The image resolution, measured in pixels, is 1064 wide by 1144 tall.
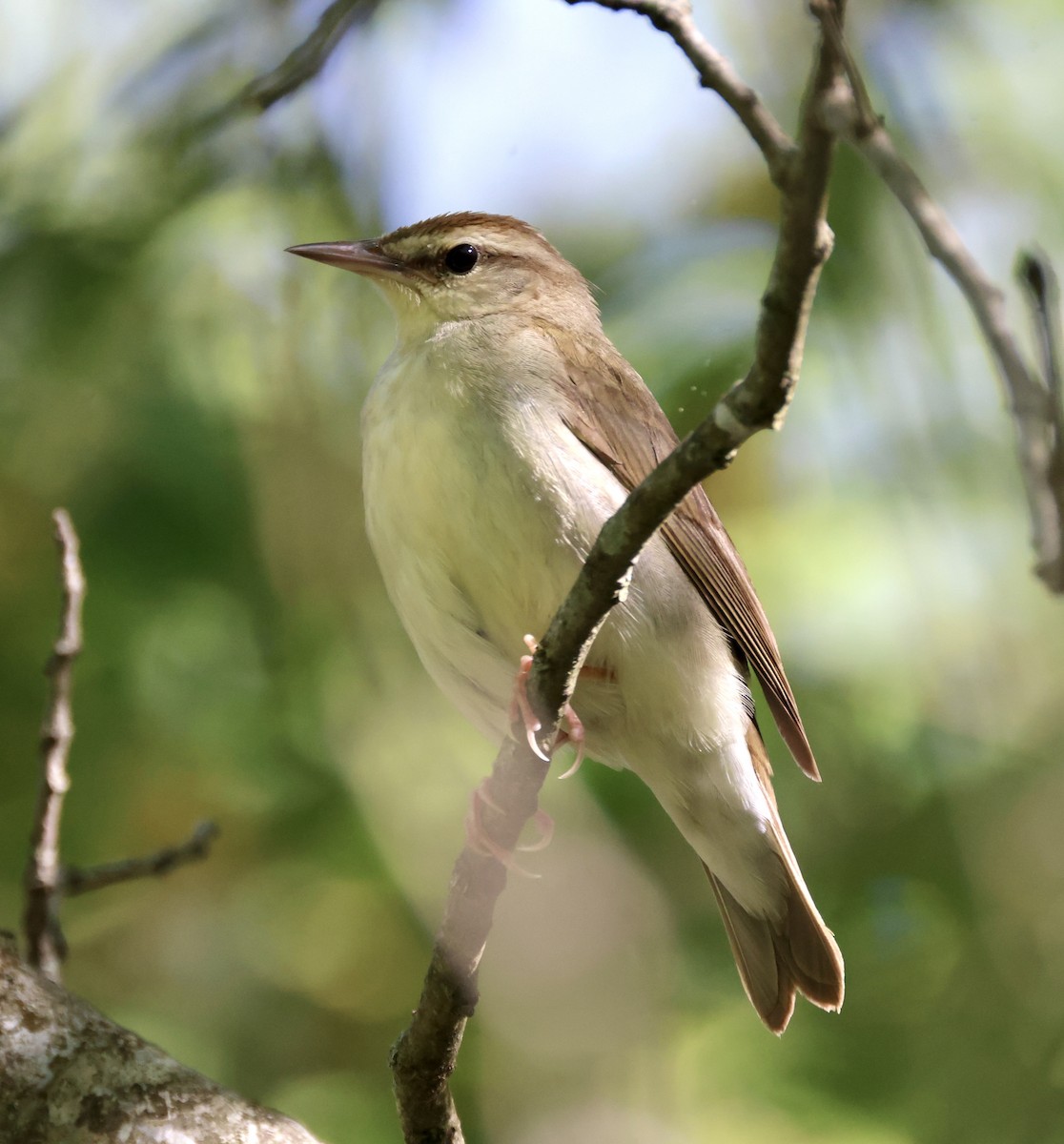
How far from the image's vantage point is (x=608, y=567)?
2.51 metres

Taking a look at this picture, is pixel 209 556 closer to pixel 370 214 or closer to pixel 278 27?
pixel 370 214

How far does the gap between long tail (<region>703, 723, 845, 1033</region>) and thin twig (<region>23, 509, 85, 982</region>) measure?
5.99 feet

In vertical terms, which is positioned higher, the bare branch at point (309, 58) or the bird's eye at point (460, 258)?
the bare branch at point (309, 58)

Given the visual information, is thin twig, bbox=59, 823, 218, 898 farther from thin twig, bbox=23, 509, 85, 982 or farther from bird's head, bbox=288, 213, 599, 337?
bird's head, bbox=288, 213, 599, 337

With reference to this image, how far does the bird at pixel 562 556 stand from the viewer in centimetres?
337

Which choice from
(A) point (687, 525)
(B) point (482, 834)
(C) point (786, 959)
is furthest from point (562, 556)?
(C) point (786, 959)

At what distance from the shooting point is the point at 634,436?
379 centimetres

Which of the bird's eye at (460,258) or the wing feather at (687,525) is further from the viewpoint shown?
the bird's eye at (460,258)

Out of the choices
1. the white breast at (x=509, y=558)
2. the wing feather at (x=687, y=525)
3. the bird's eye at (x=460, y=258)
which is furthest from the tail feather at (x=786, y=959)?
the bird's eye at (x=460, y=258)

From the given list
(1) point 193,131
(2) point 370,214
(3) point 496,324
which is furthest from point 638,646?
(1) point 193,131

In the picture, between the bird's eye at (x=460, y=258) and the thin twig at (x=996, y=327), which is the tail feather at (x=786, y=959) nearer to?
the bird's eye at (x=460, y=258)

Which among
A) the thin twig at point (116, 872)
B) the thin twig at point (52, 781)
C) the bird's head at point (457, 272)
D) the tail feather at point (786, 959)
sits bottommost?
the tail feather at point (786, 959)

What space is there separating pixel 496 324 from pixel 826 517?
5.32 ft

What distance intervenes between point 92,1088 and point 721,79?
211 centimetres
